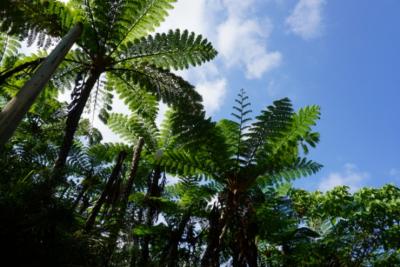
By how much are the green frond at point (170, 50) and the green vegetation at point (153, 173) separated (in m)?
0.02

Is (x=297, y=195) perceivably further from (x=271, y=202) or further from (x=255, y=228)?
(x=255, y=228)

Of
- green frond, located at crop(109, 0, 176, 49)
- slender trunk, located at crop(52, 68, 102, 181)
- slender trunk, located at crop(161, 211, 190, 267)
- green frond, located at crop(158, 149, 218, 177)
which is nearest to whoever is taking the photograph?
slender trunk, located at crop(52, 68, 102, 181)

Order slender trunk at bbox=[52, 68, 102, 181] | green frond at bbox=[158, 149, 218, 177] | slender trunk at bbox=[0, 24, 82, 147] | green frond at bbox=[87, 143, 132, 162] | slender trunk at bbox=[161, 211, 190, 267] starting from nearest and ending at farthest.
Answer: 1. slender trunk at bbox=[0, 24, 82, 147]
2. slender trunk at bbox=[52, 68, 102, 181]
3. slender trunk at bbox=[161, 211, 190, 267]
4. green frond at bbox=[158, 149, 218, 177]
5. green frond at bbox=[87, 143, 132, 162]

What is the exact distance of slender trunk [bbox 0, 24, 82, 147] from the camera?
10.4 feet

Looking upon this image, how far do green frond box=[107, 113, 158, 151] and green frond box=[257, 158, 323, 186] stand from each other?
10.2ft

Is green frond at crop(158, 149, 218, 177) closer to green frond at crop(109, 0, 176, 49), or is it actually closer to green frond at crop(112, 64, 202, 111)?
green frond at crop(112, 64, 202, 111)

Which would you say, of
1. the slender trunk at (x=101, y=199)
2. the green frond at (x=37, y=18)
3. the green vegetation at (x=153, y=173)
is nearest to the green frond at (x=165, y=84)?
the green vegetation at (x=153, y=173)

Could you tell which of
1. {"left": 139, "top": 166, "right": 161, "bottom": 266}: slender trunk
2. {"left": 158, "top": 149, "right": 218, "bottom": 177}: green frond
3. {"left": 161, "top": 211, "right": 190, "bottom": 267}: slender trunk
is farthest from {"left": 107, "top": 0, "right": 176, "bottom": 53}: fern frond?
{"left": 161, "top": 211, "right": 190, "bottom": 267}: slender trunk

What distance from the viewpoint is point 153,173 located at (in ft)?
26.6

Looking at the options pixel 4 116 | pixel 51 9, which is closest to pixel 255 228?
pixel 4 116

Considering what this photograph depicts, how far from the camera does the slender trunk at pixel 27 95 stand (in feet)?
10.4

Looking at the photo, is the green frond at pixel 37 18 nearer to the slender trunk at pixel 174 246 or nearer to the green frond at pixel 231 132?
the green frond at pixel 231 132

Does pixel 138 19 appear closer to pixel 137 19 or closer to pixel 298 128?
pixel 137 19

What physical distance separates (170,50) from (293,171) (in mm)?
3021
